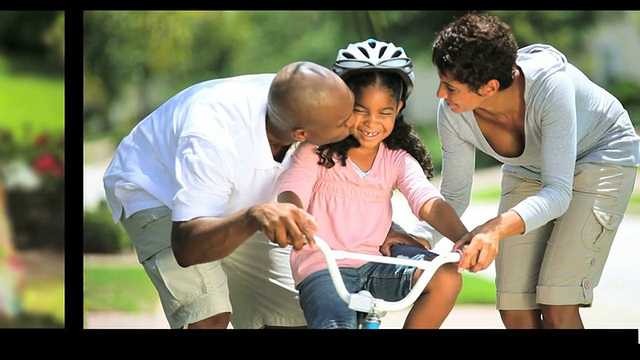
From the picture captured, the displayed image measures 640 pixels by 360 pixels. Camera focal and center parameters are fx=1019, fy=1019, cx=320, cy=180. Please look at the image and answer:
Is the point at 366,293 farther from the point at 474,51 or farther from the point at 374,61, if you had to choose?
the point at 474,51

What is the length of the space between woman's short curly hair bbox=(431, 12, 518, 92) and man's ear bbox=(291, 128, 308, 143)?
2.01 feet

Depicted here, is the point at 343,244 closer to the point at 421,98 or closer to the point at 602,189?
the point at 602,189

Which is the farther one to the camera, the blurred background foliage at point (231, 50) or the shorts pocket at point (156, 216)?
the blurred background foliage at point (231, 50)

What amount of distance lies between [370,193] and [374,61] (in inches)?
20.2

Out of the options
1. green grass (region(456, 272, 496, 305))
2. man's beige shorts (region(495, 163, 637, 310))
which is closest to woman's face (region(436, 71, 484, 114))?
man's beige shorts (region(495, 163, 637, 310))

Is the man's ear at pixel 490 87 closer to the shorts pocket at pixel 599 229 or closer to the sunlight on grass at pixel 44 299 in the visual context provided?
the shorts pocket at pixel 599 229

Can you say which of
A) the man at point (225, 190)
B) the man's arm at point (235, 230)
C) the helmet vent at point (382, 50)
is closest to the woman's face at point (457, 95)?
the helmet vent at point (382, 50)

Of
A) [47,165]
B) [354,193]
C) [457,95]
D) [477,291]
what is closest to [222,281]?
[354,193]

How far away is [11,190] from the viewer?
10.3 m

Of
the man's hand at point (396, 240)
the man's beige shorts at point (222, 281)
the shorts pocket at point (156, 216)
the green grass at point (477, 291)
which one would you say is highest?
the shorts pocket at point (156, 216)

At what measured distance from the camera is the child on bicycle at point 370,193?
11.8 ft

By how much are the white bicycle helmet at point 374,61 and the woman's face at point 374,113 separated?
0.08 m

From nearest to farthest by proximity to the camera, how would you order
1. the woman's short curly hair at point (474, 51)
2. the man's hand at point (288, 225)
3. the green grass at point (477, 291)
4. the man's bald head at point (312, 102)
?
the man's hand at point (288, 225) < the man's bald head at point (312, 102) < the woman's short curly hair at point (474, 51) < the green grass at point (477, 291)

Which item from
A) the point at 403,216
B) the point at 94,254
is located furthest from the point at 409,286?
the point at 94,254
